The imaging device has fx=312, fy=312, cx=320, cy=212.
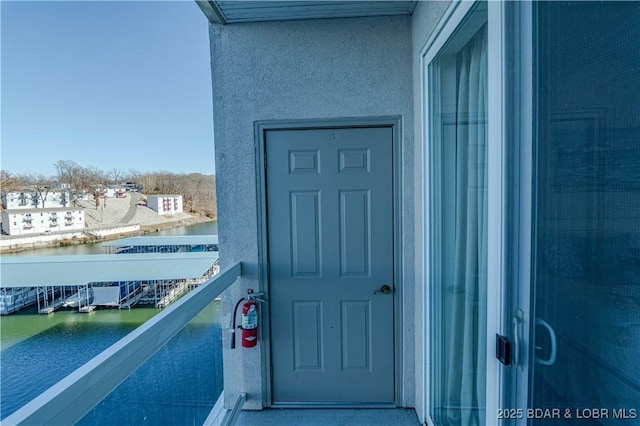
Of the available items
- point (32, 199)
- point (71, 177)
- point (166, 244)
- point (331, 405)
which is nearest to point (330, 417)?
point (331, 405)

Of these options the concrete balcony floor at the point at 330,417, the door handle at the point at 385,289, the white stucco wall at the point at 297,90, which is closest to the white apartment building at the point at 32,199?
the white stucco wall at the point at 297,90

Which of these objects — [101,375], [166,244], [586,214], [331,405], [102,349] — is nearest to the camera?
[586,214]

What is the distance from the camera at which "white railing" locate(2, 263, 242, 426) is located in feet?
2.57

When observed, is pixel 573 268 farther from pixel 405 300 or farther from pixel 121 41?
pixel 121 41

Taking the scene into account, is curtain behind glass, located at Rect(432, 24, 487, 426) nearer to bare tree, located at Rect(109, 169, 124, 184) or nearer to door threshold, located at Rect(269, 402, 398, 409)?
door threshold, located at Rect(269, 402, 398, 409)

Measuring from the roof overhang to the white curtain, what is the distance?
98cm

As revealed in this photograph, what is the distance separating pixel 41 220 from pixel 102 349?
1391 mm

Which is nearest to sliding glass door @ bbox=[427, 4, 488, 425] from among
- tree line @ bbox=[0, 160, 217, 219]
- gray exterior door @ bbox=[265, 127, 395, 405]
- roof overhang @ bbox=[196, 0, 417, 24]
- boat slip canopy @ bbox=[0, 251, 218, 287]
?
gray exterior door @ bbox=[265, 127, 395, 405]

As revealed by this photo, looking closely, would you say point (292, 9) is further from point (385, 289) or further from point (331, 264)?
point (385, 289)

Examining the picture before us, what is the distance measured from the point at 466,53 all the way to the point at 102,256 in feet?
8.65

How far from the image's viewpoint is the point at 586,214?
841 millimetres

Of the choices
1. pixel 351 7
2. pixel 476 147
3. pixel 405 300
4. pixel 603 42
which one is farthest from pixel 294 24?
pixel 405 300

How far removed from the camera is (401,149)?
228 cm

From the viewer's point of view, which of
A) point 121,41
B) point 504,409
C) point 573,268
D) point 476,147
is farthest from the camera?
point 121,41
